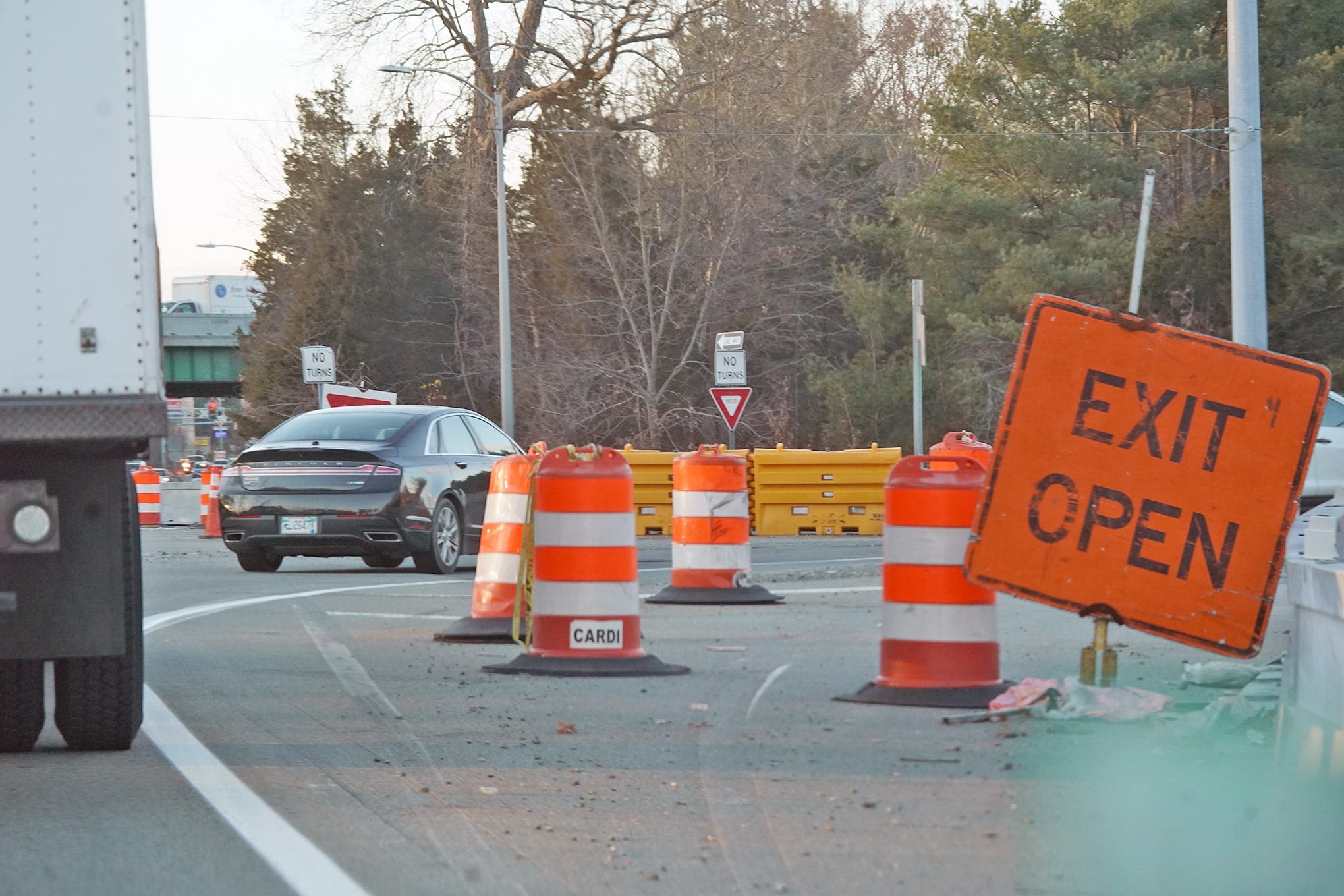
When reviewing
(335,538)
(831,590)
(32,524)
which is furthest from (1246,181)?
(32,524)

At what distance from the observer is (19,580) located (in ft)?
20.4

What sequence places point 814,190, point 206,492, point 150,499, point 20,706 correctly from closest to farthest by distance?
1. point 20,706
2. point 150,499
3. point 206,492
4. point 814,190

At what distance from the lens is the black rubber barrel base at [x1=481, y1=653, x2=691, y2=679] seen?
366 inches

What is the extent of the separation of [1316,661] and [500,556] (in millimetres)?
5416

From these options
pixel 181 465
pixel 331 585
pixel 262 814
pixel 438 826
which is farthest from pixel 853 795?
pixel 181 465

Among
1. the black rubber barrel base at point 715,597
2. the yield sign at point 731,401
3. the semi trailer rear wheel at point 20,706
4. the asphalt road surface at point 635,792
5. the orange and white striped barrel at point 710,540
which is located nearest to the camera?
the asphalt road surface at point 635,792

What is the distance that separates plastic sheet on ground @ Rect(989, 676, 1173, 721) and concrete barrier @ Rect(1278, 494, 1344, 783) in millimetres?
868

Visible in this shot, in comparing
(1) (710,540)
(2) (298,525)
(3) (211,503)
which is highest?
(1) (710,540)

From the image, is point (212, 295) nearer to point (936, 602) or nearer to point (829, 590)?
point (829, 590)

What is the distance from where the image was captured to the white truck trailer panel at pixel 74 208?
5590 millimetres

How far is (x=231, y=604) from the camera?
13953 mm

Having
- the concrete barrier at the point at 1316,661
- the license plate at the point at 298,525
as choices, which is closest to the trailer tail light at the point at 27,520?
the concrete barrier at the point at 1316,661

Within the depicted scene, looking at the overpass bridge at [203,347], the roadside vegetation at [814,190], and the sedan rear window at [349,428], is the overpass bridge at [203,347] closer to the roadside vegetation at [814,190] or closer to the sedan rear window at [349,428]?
the roadside vegetation at [814,190]

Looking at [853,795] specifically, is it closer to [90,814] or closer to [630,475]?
[90,814]
